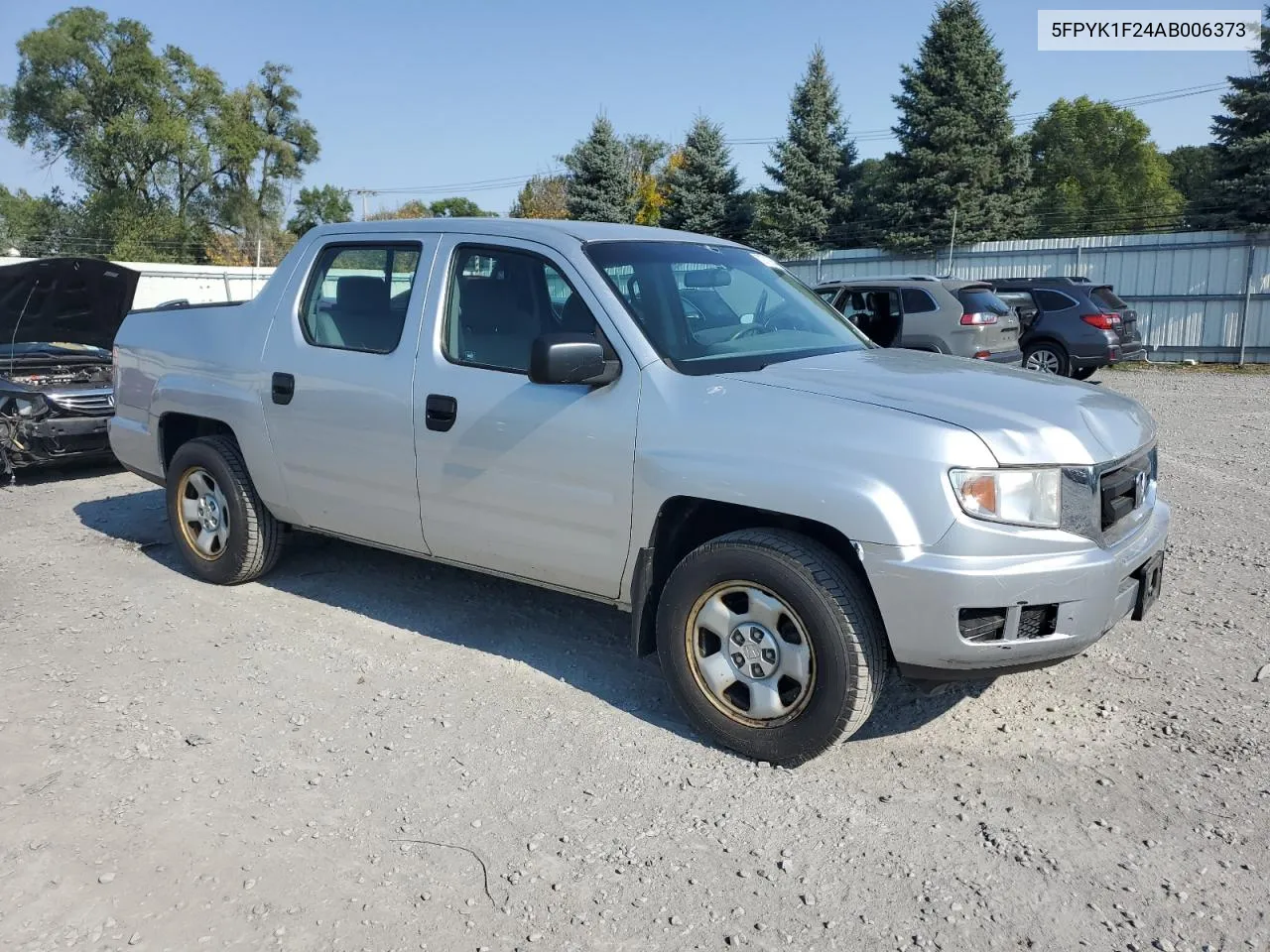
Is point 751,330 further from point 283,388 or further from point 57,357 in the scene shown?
point 57,357

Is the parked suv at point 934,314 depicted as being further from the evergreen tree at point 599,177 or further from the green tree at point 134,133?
the green tree at point 134,133

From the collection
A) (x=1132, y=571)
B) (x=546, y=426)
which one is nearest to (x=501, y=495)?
(x=546, y=426)

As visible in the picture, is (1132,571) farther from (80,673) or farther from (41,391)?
(41,391)

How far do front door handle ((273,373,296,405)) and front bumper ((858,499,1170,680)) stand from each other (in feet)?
9.94

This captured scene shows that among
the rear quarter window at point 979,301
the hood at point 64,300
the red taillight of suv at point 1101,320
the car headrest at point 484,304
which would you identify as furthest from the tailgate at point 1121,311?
the car headrest at point 484,304

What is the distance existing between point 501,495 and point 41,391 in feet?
20.4

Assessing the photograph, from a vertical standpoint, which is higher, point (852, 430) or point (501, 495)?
point (852, 430)

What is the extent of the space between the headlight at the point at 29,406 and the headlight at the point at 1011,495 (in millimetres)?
7982

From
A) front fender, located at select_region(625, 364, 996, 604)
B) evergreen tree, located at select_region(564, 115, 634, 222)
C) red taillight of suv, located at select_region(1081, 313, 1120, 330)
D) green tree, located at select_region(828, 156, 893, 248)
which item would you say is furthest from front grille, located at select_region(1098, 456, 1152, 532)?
evergreen tree, located at select_region(564, 115, 634, 222)

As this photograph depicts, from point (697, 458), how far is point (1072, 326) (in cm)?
1467

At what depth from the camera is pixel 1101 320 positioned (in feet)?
53.7

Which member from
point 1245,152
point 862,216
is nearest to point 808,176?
point 862,216

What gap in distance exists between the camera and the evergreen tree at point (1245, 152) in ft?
80.5

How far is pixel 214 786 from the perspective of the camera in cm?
353
